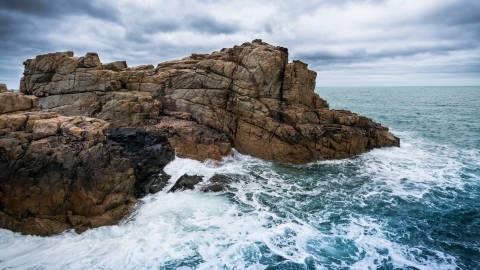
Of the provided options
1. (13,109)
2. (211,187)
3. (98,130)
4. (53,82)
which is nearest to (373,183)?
(211,187)

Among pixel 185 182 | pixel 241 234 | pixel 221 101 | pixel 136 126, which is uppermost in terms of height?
pixel 221 101

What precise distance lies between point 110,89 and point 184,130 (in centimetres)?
797

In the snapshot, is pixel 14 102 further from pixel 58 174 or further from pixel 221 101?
pixel 221 101

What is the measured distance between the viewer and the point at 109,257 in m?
13.6

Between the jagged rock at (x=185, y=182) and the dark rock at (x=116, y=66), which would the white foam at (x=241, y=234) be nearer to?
the jagged rock at (x=185, y=182)

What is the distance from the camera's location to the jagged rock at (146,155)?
20.0 m

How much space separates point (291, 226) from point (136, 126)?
1533 cm

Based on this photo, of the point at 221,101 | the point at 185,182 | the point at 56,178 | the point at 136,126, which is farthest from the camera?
the point at 221,101

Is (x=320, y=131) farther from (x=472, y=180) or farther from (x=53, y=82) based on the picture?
(x=53, y=82)

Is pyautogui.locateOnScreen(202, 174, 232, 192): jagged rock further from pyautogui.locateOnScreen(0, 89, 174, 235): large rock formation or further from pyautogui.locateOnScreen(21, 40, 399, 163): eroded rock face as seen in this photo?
pyautogui.locateOnScreen(0, 89, 174, 235): large rock formation

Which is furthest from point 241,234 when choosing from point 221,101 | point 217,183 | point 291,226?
point 221,101

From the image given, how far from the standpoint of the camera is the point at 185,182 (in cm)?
2042

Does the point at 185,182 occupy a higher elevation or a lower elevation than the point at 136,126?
lower

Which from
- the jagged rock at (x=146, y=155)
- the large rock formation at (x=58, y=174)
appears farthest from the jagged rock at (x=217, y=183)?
the large rock formation at (x=58, y=174)
